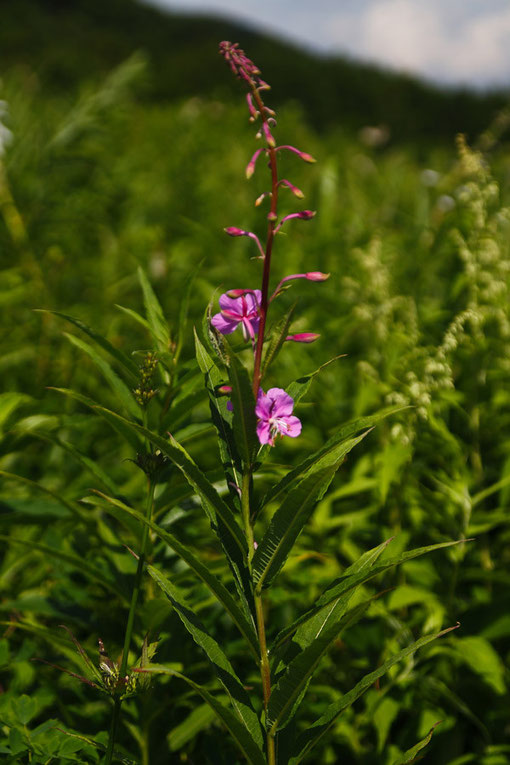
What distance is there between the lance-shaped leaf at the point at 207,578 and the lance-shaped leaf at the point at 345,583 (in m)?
0.05

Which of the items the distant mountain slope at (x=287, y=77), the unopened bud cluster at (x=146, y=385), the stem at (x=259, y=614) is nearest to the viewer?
the stem at (x=259, y=614)

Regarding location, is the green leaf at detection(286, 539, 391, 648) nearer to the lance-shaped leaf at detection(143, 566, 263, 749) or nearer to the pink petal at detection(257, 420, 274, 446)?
the lance-shaped leaf at detection(143, 566, 263, 749)

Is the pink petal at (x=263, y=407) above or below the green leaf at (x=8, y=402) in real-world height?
above

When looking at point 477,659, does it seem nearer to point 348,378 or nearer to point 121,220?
point 348,378

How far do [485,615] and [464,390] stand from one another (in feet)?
2.15

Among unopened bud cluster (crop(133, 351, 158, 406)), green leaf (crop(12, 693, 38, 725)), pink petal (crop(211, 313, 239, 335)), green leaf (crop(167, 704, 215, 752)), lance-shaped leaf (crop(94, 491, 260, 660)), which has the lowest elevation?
green leaf (crop(167, 704, 215, 752))

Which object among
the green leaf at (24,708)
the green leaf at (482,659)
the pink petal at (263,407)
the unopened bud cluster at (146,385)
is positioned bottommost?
the green leaf at (482,659)

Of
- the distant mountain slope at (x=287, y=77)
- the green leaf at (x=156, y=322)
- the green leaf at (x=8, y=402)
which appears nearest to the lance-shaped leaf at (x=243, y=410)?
the green leaf at (x=156, y=322)

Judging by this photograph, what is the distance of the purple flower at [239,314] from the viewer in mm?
914

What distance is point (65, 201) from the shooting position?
10.7 feet

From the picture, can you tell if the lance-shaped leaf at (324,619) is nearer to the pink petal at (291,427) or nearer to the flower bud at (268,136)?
the pink petal at (291,427)

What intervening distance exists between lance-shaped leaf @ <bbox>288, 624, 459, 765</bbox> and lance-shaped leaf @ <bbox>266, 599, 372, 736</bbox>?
0.04 m

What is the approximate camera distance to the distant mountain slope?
52.4 feet

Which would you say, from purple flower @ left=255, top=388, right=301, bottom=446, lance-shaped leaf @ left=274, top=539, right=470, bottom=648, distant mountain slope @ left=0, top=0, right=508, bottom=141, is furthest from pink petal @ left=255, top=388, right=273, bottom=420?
distant mountain slope @ left=0, top=0, right=508, bottom=141
